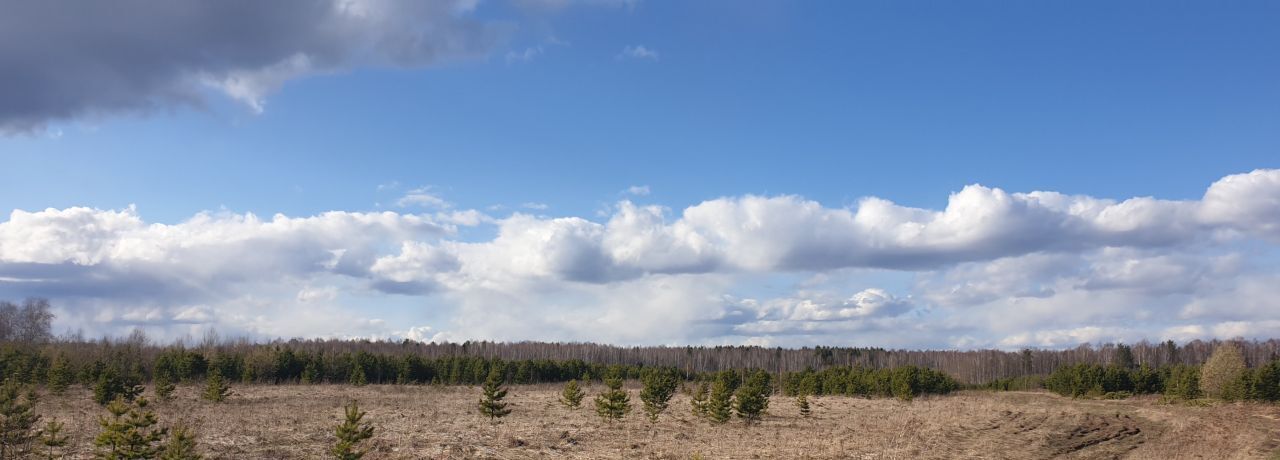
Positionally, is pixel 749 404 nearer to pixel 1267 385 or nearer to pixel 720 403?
pixel 720 403

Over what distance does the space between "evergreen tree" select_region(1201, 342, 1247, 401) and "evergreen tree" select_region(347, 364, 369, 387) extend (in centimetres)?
8032

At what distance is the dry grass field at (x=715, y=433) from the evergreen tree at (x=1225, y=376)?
24.7ft

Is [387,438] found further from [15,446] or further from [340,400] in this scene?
[340,400]

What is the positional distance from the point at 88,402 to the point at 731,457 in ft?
151

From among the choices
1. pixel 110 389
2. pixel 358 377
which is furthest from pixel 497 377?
pixel 358 377

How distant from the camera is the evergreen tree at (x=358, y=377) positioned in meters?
87.2

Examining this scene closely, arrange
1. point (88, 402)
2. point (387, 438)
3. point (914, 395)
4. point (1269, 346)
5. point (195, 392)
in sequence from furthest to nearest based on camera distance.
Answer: point (1269, 346), point (914, 395), point (195, 392), point (88, 402), point (387, 438)

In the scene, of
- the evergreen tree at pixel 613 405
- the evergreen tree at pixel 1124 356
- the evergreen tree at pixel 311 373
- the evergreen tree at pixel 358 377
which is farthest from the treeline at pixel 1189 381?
the evergreen tree at pixel 311 373

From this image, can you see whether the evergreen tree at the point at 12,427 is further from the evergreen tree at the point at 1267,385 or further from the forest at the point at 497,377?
the evergreen tree at the point at 1267,385

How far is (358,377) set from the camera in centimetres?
9194

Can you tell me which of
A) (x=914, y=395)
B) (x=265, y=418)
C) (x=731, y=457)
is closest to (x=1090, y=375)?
(x=914, y=395)

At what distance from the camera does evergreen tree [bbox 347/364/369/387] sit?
3435 inches

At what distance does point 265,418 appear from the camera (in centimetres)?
3978

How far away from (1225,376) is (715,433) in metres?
48.2
